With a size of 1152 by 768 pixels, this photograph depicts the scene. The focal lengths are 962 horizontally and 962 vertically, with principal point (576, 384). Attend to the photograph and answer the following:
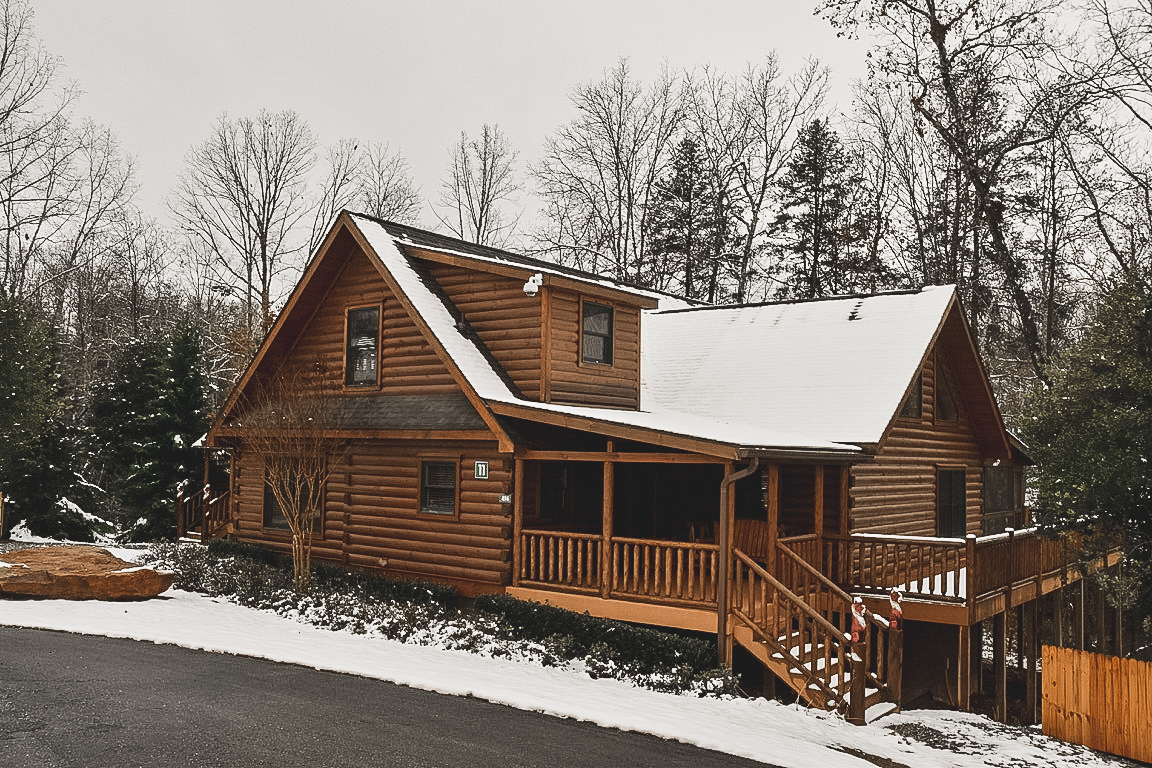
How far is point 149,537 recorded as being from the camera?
27.9m

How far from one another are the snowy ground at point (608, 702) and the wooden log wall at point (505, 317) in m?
5.38

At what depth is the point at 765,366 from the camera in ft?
69.6

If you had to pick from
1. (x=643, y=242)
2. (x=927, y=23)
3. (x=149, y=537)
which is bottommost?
(x=149, y=537)

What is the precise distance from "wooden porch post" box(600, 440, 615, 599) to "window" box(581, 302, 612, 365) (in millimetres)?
3727

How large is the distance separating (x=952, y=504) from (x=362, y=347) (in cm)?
1389

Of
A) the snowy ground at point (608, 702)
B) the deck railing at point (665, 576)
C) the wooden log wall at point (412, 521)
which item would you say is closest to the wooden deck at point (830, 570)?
the deck railing at point (665, 576)

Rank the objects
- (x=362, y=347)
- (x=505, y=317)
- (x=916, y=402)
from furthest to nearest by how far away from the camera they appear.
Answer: (x=916, y=402), (x=362, y=347), (x=505, y=317)

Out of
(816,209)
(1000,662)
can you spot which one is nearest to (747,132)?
(816,209)

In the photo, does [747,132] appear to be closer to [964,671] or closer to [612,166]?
[612,166]

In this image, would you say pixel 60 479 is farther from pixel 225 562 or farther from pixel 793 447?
pixel 793 447

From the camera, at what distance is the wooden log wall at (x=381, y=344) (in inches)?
711

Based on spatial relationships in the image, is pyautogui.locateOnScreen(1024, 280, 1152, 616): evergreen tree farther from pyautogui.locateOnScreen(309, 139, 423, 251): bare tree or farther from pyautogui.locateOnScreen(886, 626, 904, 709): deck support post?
pyautogui.locateOnScreen(309, 139, 423, 251): bare tree

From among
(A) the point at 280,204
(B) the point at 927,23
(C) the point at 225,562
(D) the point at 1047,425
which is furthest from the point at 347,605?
(A) the point at 280,204

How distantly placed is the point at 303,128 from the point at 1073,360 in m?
32.9
